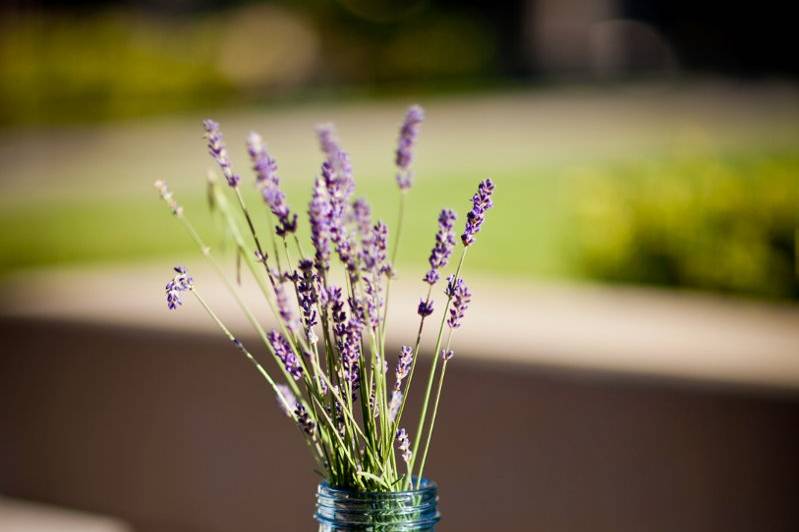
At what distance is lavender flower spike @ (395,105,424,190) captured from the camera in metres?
0.91

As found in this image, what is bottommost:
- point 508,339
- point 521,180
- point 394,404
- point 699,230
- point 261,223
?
point 394,404

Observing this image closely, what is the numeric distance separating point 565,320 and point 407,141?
2.65m

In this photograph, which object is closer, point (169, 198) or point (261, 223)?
point (169, 198)

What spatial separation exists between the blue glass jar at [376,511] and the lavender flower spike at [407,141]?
0.87 feet

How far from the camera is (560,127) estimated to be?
9.55 m

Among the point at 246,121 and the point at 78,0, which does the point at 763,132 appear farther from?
the point at 78,0

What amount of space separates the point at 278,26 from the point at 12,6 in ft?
11.9

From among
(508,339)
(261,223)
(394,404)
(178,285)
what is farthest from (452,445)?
(261,223)

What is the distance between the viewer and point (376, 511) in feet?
3.04

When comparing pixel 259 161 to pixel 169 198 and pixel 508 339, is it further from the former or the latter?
pixel 508 339

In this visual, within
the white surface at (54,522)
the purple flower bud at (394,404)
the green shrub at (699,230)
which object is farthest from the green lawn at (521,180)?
the purple flower bud at (394,404)

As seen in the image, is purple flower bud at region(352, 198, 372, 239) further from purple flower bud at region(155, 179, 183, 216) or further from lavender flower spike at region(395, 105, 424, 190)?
purple flower bud at region(155, 179, 183, 216)

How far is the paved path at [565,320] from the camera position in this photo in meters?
2.80

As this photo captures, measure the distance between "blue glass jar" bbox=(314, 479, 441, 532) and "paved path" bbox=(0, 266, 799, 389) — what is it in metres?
1.85
